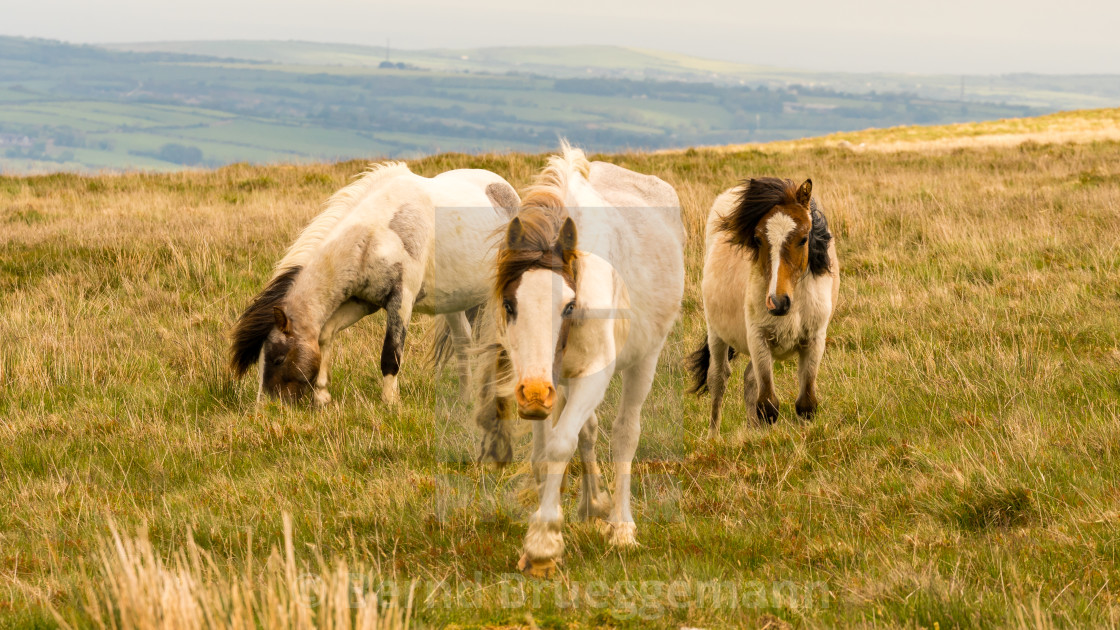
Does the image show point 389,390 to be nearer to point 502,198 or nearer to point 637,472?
Result: point 502,198

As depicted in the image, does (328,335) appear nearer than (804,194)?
No

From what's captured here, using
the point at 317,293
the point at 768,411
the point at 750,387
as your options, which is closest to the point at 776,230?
the point at 768,411

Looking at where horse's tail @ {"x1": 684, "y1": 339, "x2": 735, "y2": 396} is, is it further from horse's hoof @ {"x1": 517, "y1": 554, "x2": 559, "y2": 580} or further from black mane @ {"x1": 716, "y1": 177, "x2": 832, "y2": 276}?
horse's hoof @ {"x1": 517, "y1": 554, "x2": 559, "y2": 580}

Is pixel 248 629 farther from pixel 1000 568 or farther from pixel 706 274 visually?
pixel 706 274

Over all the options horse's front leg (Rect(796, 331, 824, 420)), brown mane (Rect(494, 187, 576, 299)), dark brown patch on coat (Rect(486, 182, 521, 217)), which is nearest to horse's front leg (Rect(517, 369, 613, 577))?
brown mane (Rect(494, 187, 576, 299))

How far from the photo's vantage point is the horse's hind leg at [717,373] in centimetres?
678

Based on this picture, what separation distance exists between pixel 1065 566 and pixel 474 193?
19.6 ft

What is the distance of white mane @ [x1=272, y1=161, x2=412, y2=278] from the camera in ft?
24.1

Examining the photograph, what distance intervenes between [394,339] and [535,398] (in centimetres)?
429

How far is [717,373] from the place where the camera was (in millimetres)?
7008

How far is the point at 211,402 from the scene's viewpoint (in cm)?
707

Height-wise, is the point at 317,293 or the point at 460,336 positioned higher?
the point at 317,293

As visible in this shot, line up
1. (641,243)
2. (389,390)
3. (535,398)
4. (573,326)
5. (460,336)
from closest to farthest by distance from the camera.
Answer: (535,398) → (573,326) → (641,243) → (389,390) → (460,336)

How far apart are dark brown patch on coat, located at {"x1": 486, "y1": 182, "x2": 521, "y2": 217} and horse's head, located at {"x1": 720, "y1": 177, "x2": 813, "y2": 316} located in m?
2.87
